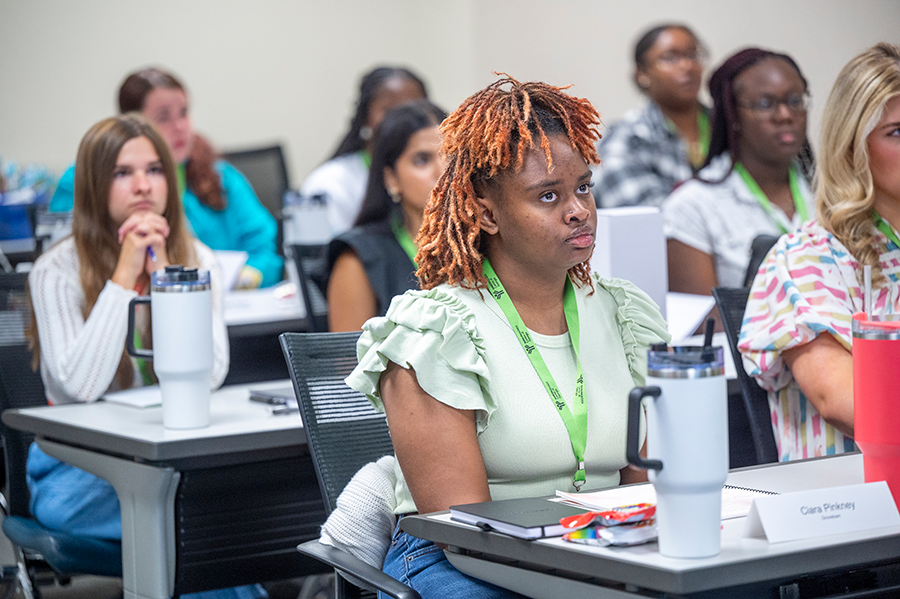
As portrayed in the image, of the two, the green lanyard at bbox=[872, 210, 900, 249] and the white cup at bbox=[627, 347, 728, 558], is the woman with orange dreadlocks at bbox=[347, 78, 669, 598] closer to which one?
the white cup at bbox=[627, 347, 728, 558]

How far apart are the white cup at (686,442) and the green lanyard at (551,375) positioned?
1.62 feet

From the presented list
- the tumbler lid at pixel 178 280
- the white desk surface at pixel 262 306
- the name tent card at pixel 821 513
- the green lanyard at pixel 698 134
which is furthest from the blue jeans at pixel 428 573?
the green lanyard at pixel 698 134

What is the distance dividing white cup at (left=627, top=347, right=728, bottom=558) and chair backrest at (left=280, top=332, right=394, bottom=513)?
83 centimetres

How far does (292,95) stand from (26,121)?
169 cm

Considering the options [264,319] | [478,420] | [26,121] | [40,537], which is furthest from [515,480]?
[26,121]

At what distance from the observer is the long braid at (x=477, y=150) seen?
167 cm

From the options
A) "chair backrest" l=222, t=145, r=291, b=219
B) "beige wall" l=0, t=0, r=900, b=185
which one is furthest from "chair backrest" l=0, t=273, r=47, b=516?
"beige wall" l=0, t=0, r=900, b=185

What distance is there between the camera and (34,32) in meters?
6.52

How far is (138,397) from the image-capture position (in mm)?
2449

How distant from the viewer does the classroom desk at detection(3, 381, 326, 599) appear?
2.05 meters

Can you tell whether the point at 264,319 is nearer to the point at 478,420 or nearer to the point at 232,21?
the point at 478,420

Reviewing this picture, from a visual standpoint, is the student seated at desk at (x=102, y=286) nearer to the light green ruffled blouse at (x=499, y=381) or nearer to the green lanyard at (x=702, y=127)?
the light green ruffled blouse at (x=499, y=381)

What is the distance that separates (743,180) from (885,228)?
1.35m

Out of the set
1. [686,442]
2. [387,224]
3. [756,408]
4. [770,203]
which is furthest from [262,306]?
[686,442]
